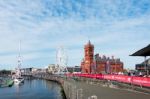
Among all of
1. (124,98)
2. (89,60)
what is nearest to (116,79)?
(124,98)

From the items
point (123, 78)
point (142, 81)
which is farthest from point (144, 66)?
point (142, 81)

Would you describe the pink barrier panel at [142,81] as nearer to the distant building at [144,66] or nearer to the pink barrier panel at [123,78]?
the pink barrier panel at [123,78]

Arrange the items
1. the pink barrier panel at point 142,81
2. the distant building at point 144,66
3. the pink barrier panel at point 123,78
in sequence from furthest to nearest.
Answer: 1. the distant building at point 144,66
2. the pink barrier panel at point 123,78
3. the pink barrier panel at point 142,81

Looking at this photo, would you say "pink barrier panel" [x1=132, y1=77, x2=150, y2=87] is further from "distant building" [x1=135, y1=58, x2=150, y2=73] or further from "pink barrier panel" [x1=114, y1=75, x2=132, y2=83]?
"distant building" [x1=135, y1=58, x2=150, y2=73]

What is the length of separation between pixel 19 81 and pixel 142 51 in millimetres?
169296

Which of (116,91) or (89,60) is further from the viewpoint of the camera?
(89,60)

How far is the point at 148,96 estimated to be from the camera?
81.5 feet

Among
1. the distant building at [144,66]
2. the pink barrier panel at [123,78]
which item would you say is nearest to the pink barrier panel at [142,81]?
the pink barrier panel at [123,78]

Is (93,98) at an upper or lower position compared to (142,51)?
lower

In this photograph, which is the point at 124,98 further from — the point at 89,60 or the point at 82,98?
the point at 89,60

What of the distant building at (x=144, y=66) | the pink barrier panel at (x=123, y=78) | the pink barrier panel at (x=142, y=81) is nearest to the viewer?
the pink barrier panel at (x=142, y=81)

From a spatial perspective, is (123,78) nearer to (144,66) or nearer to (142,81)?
(142,81)

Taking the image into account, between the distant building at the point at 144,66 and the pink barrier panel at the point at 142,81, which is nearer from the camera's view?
the pink barrier panel at the point at 142,81

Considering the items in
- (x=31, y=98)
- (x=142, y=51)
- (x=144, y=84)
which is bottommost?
(x=31, y=98)
